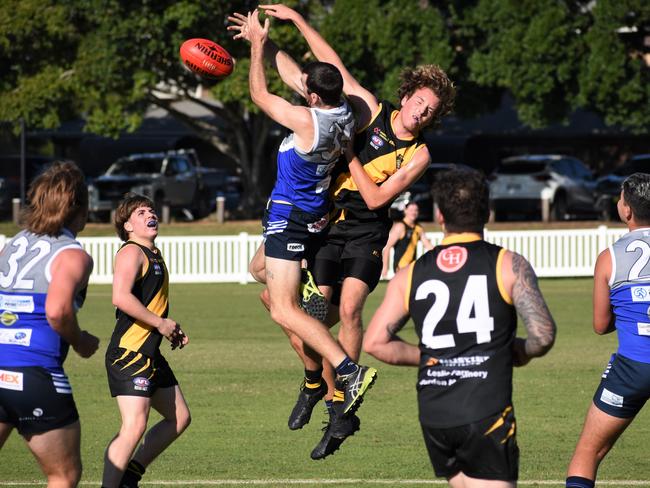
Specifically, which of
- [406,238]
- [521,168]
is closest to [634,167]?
[521,168]

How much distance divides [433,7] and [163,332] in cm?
2939

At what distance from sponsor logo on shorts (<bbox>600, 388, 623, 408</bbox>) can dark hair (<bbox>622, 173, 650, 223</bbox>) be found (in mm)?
1091

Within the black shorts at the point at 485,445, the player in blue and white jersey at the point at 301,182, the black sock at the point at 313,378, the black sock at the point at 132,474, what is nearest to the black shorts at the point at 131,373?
the black sock at the point at 132,474

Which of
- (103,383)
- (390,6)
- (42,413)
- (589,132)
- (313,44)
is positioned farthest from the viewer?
(589,132)

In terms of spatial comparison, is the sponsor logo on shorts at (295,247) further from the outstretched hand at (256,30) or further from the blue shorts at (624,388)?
the blue shorts at (624,388)

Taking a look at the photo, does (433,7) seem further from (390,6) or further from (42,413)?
(42,413)

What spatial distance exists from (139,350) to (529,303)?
10.3ft

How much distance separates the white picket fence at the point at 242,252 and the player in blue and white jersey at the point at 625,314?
69.1 ft

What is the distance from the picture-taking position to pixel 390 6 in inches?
1362

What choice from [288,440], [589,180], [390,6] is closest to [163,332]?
[288,440]

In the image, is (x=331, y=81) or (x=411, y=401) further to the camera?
(x=411, y=401)

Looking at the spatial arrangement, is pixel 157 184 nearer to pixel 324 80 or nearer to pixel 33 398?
pixel 324 80

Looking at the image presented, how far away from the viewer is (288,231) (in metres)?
8.62

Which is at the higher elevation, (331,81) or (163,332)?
(331,81)
